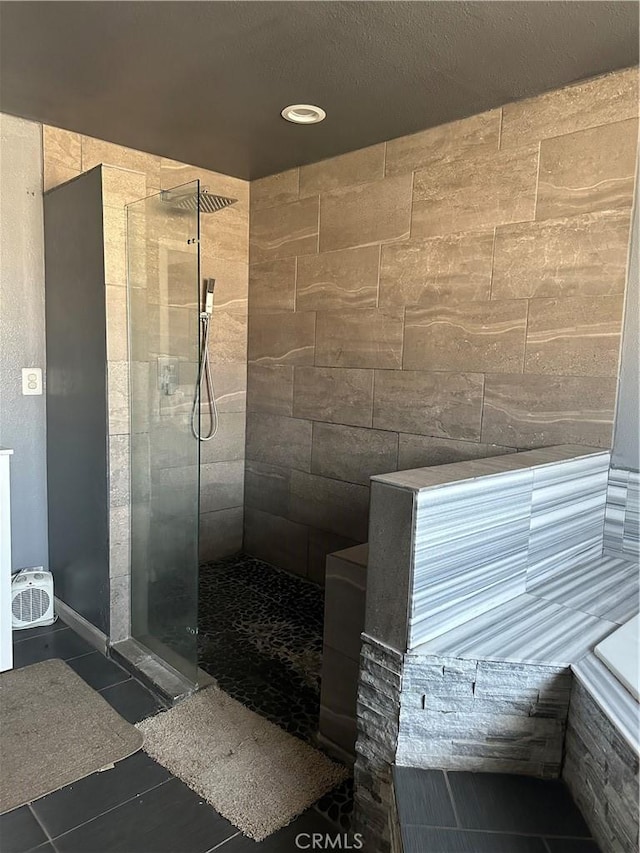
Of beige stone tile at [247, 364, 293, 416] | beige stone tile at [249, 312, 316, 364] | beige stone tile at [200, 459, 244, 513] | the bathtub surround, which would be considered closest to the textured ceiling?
beige stone tile at [249, 312, 316, 364]

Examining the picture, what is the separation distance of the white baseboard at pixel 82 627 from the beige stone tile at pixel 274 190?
99.4 inches

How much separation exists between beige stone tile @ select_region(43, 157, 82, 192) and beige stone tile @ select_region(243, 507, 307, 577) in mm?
2177

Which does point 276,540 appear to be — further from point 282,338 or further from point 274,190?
point 274,190

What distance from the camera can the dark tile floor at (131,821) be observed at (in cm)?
158

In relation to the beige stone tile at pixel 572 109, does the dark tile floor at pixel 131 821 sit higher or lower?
lower

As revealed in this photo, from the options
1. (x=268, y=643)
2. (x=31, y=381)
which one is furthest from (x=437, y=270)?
(x=31, y=381)

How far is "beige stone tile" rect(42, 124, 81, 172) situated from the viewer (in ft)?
9.21

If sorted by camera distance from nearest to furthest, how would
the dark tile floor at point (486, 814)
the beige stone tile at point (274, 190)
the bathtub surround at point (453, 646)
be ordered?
1. the dark tile floor at point (486, 814)
2. the bathtub surround at point (453, 646)
3. the beige stone tile at point (274, 190)

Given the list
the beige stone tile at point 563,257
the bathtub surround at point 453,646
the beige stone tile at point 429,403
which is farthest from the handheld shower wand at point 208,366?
the bathtub surround at point 453,646

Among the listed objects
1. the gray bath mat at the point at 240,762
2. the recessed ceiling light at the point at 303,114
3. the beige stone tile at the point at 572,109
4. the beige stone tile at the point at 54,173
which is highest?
the recessed ceiling light at the point at 303,114

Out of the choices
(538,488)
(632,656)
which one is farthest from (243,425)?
(632,656)

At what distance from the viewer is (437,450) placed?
8.88ft

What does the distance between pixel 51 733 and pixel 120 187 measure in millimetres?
2104

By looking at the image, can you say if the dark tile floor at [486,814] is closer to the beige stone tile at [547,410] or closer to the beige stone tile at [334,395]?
the beige stone tile at [547,410]
